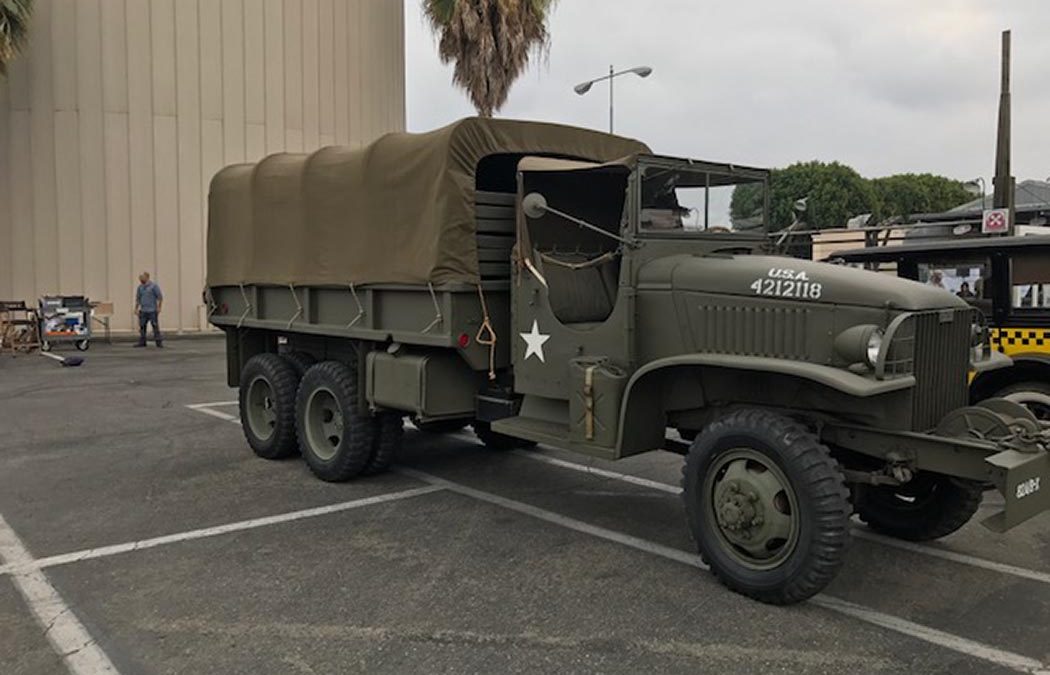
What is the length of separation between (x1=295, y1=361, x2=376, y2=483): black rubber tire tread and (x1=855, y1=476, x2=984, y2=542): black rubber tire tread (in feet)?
12.5

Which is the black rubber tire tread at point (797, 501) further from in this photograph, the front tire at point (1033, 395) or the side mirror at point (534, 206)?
the front tire at point (1033, 395)

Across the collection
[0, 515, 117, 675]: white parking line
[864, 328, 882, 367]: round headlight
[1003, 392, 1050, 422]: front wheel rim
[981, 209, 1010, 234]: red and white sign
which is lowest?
[0, 515, 117, 675]: white parking line

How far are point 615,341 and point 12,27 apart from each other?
1897 centimetres

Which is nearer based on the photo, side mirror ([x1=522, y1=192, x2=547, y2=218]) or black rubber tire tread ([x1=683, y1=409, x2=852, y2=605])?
black rubber tire tread ([x1=683, y1=409, x2=852, y2=605])

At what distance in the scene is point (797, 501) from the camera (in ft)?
14.3

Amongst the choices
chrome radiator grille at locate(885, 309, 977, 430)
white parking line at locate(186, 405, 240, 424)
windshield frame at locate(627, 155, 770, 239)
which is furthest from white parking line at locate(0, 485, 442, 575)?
white parking line at locate(186, 405, 240, 424)

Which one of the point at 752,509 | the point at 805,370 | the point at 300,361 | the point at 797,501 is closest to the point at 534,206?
the point at 805,370

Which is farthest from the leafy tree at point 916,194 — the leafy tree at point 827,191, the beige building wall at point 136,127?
the beige building wall at point 136,127

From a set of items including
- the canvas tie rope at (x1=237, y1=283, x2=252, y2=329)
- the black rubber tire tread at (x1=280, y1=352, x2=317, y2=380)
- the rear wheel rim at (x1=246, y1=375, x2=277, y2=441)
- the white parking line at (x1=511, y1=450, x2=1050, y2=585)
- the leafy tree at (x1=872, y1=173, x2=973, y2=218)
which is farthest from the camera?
the leafy tree at (x1=872, y1=173, x2=973, y2=218)

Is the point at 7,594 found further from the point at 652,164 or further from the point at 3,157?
the point at 3,157

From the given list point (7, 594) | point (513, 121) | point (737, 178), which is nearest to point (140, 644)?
point (7, 594)

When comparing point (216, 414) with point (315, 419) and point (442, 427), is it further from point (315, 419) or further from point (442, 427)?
point (315, 419)

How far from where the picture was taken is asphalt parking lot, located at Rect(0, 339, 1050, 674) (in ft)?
12.9

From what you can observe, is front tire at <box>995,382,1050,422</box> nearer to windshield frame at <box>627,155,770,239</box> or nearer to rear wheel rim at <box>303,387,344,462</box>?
windshield frame at <box>627,155,770,239</box>
